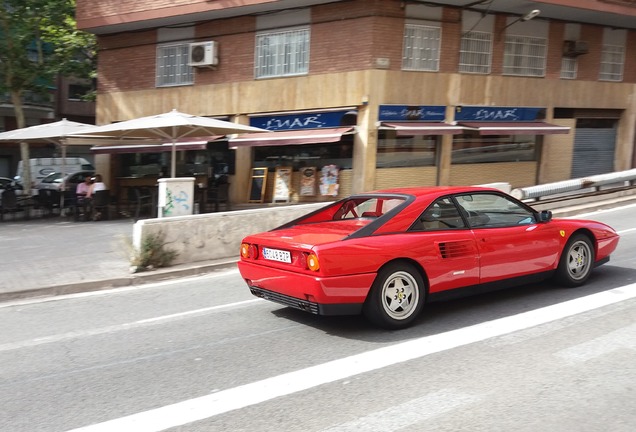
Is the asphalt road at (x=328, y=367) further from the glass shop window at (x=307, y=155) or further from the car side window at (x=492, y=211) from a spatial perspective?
the glass shop window at (x=307, y=155)

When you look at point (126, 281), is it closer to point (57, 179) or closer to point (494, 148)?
point (494, 148)

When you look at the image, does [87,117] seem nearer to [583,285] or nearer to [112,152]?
[112,152]

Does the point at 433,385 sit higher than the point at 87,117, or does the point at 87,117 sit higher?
the point at 87,117

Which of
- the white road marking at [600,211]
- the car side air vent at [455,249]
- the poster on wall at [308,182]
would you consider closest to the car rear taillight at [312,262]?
the car side air vent at [455,249]

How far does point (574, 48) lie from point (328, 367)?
57.5 ft

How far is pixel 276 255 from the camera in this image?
555 cm

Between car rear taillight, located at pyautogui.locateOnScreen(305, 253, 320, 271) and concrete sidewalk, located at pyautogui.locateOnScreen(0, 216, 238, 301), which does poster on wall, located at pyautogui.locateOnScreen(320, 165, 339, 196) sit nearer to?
concrete sidewalk, located at pyautogui.locateOnScreen(0, 216, 238, 301)

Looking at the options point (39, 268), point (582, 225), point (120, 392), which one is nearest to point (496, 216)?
point (582, 225)

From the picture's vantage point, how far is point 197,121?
12641mm

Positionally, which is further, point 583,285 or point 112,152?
point 112,152

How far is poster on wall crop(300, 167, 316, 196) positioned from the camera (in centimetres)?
1717

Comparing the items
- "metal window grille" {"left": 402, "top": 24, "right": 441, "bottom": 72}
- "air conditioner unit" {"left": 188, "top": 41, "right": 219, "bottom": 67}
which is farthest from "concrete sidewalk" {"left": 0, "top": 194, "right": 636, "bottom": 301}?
"air conditioner unit" {"left": 188, "top": 41, "right": 219, "bottom": 67}

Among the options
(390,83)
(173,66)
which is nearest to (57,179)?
(173,66)

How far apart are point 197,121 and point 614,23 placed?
14.9 meters
